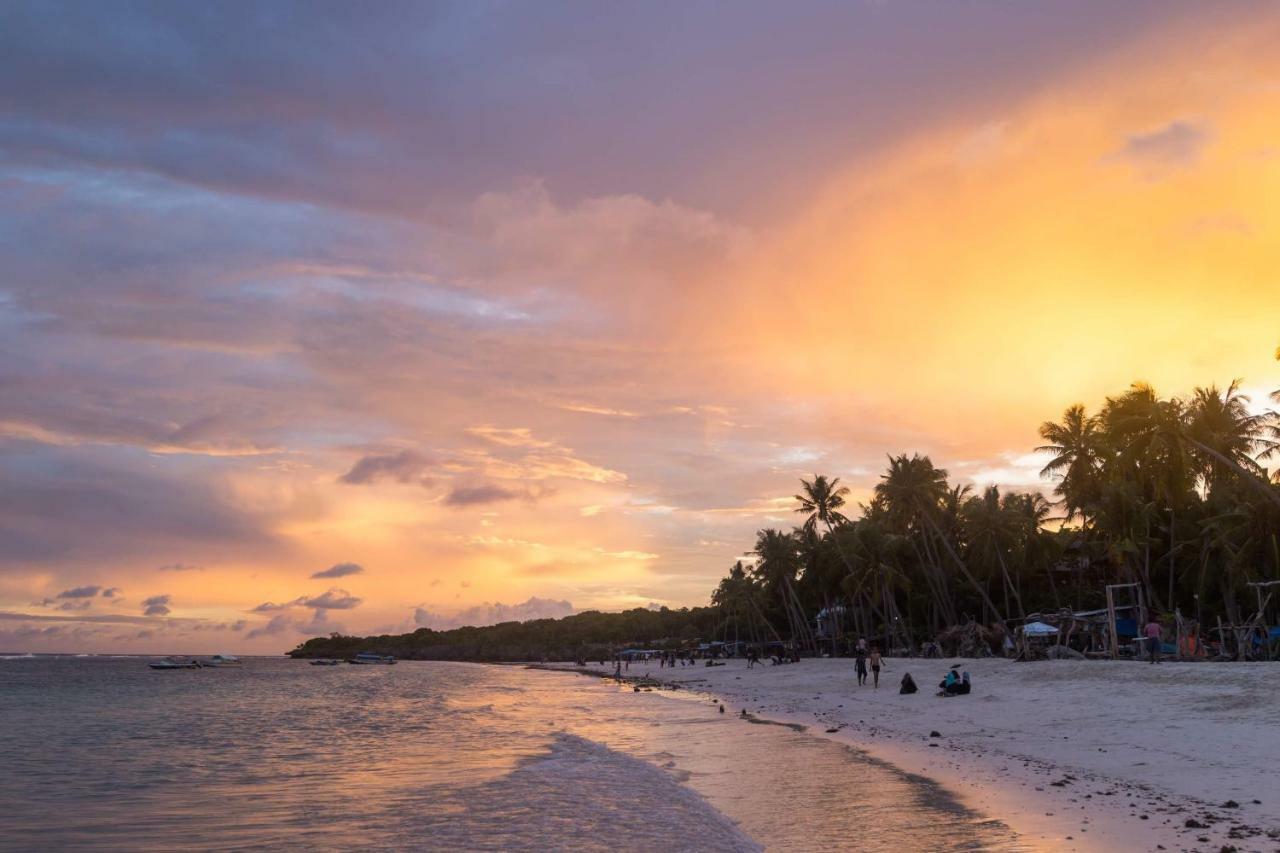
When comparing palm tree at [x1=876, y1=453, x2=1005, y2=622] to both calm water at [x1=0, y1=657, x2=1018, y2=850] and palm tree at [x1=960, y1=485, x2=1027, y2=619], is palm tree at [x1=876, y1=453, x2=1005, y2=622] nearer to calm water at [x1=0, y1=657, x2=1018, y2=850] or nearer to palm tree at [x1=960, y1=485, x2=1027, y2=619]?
palm tree at [x1=960, y1=485, x2=1027, y2=619]

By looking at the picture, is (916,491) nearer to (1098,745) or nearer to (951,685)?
(951,685)

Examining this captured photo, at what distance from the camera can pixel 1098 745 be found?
22.1 m

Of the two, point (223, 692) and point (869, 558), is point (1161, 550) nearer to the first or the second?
point (869, 558)

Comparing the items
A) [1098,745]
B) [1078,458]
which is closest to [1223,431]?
[1078,458]

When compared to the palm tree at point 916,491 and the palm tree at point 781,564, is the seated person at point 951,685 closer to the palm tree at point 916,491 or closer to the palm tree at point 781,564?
the palm tree at point 916,491

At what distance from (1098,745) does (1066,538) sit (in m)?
60.8

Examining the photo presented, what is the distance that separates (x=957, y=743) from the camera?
25828 mm

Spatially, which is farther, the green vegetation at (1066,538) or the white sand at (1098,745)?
the green vegetation at (1066,538)

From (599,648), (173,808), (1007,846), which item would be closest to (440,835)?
(173,808)

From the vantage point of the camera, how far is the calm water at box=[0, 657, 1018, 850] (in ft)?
53.2

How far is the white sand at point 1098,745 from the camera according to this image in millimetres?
13758

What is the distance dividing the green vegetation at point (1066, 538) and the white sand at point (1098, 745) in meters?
16.9

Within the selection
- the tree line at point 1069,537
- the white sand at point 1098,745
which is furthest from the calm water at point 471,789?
the tree line at point 1069,537

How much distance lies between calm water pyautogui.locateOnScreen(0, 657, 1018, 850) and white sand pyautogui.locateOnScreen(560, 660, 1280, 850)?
1385 mm
